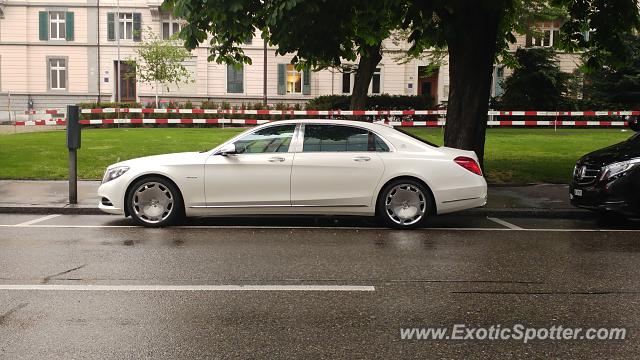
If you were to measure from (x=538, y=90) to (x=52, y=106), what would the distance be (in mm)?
30563

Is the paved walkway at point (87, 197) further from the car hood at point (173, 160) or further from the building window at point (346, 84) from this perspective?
the building window at point (346, 84)

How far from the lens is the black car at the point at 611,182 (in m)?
9.66

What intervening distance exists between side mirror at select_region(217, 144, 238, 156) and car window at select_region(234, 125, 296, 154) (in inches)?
4.3

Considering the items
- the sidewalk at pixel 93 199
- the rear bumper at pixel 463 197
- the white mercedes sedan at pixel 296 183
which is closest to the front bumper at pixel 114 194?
the white mercedes sedan at pixel 296 183

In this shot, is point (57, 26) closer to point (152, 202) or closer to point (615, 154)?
point (152, 202)

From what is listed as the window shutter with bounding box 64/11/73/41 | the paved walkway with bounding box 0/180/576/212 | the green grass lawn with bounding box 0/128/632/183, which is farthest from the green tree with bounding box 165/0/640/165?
the window shutter with bounding box 64/11/73/41

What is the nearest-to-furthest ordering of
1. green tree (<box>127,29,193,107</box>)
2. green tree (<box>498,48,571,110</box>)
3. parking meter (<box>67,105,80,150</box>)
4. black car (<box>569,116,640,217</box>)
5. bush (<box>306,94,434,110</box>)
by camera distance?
1. black car (<box>569,116,640,217</box>)
2. parking meter (<box>67,105,80,150</box>)
3. green tree (<box>498,48,571,110</box>)
4. bush (<box>306,94,434,110</box>)
5. green tree (<box>127,29,193,107</box>)

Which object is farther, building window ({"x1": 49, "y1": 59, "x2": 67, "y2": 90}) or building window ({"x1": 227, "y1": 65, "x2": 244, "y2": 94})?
building window ({"x1": 49, "y1": 59, "x2": 67, "y2": 90})

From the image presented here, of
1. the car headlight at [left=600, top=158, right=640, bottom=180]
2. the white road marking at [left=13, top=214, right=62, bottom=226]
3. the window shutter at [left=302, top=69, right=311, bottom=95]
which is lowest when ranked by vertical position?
the white road marking at [left=13, top=214, right=62, bottom=226]

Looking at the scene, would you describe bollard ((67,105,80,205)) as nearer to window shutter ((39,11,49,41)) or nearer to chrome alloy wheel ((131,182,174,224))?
chrome alloy wheel ((131,182,174,224))

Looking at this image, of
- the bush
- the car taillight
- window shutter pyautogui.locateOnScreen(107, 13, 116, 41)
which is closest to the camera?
the car taillight

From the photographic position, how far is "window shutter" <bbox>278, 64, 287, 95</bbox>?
46.7 metres

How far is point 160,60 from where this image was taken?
4169 cm

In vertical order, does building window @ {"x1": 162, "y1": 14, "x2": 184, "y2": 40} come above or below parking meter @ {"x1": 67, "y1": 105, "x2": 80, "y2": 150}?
above
